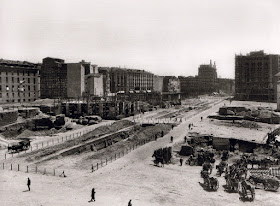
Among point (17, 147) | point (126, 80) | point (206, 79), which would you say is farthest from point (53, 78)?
point (206, 79)

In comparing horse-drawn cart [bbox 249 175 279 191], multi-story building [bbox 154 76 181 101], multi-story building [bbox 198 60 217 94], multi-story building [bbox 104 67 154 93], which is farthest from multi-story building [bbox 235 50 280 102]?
horse-drawn cart [bbox 249 175 279 191]

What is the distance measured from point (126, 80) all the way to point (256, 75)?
56.5m

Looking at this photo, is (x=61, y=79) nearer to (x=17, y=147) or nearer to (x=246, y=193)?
(x=17, y=147)

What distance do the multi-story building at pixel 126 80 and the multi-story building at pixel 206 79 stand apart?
178 ft

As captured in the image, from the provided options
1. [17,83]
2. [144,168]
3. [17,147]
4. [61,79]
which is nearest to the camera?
[144,168]

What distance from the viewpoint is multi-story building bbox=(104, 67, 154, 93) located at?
454ft

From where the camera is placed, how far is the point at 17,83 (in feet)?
271

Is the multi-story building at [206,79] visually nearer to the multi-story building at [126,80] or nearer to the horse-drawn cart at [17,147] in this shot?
the multi-story building at [126,80]

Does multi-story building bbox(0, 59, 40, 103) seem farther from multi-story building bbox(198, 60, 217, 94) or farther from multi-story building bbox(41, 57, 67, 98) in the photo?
multi-story building bbox(198, 60, 217, 94)

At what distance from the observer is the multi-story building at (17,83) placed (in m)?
78.4

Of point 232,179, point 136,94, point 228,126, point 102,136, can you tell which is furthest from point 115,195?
point 136,94

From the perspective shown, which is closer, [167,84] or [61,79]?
[61,79]

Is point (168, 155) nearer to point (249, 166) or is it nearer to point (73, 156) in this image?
point (249, 166)

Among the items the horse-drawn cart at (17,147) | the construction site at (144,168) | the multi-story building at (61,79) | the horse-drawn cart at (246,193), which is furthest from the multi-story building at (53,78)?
the horse-drawn cart at (246,193)
